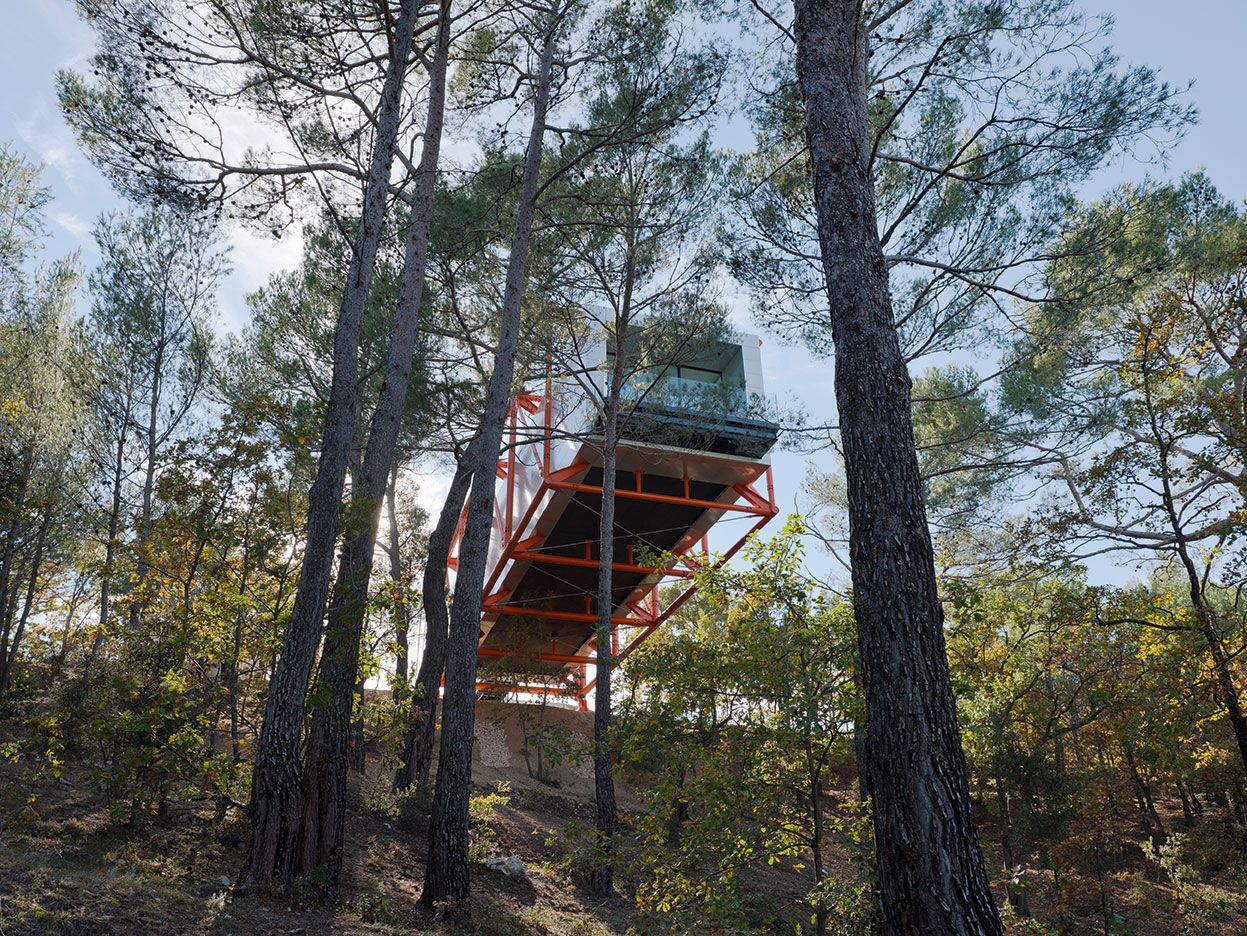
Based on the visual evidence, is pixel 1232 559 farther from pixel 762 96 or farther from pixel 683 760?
pixel 762 96

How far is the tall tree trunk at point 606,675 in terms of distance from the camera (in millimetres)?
8711

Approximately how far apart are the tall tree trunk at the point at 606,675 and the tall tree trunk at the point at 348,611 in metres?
2.45

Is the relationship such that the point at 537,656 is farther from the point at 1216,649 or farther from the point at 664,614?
the point at 1216,649

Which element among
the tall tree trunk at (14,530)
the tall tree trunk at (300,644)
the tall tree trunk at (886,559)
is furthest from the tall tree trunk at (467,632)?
the tall tree trunk at (14,530)

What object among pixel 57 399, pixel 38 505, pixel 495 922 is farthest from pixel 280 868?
pixel 57 399

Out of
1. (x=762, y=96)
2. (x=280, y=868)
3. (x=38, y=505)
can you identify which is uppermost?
(x=762, y=96)

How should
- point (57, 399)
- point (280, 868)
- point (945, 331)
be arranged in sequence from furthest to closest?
point (57, 399)
point (945, 331)
point (280, 868)

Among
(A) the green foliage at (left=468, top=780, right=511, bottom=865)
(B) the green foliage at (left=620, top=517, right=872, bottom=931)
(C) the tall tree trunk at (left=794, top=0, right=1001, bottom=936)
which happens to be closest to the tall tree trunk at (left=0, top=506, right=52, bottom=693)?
(A) the green foliage at (left=468, top=780, right=511, bottom=865)

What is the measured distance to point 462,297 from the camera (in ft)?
40.8

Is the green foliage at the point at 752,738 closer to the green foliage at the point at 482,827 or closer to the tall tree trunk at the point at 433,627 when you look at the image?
the green foliage at the point at 482,827

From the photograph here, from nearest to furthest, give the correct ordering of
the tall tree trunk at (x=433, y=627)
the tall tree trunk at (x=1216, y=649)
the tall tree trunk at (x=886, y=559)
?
the tall tree trunk at (x=886, y=559)
the tall tree trunk at (x=1216, y=649)
the tall tree trunk at (x=433, y=627)

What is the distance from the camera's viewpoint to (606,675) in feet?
33.5

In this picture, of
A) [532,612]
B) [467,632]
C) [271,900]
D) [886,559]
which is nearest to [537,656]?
[532,612]

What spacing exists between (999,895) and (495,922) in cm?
1114
